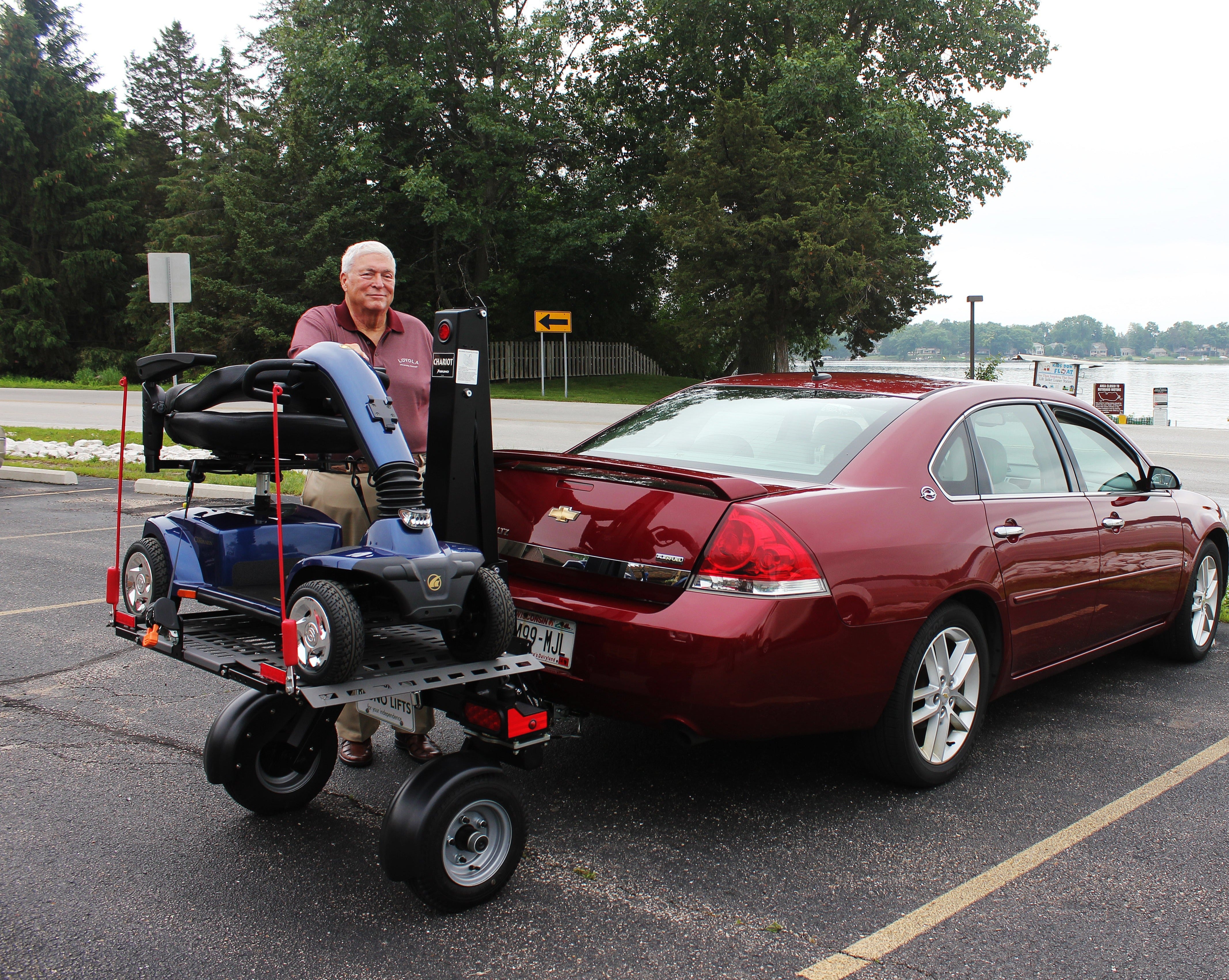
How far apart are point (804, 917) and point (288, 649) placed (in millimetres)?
1541

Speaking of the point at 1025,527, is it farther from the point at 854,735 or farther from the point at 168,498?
the point at 168,498

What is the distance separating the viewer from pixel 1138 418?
33.1 m

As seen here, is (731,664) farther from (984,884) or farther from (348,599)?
(348,599)

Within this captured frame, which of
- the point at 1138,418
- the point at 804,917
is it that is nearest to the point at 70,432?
the point at 804,917

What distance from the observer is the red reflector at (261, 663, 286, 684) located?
2.59m

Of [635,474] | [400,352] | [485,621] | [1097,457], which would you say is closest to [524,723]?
[485,621]

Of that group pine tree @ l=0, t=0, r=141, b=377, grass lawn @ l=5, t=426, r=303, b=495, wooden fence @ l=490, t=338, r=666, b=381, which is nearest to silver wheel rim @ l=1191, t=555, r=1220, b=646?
grass lawn @ l=5, t=426, r=303, b=495

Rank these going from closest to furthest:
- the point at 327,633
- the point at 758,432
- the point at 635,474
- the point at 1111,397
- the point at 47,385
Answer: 1. the point at 327,633
2. the point at 635,474
3. the point at 758,432
4. the point at 1111,397
5. the point at 47,385

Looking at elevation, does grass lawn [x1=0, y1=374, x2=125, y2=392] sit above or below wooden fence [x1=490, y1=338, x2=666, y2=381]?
below

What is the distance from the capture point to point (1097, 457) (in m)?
4.86

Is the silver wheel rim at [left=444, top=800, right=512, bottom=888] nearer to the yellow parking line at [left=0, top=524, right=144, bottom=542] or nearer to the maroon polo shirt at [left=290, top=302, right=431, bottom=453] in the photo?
the maroon polo shirt at [left=290, top=302, right=431, bottom=453]

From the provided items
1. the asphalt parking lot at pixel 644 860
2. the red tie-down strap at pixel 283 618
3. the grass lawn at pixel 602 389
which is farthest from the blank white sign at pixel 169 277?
the grass lawn at pixel 602 389

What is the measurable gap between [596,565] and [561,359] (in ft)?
120

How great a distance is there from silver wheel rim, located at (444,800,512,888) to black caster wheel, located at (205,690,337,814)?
760 mm
